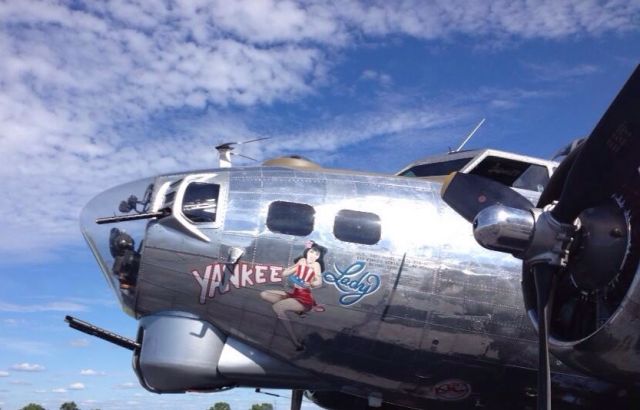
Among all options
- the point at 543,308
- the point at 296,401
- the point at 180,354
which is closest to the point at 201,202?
the point at 180,354

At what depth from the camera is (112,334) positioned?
9.84 meters

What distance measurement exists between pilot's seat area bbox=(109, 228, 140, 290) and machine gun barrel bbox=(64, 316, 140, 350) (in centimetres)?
74

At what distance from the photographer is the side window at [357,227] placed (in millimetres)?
9328

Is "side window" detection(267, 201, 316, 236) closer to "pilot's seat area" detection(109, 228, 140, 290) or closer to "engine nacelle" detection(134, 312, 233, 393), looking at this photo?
"engine nacelle" detection(134, 312, 233, 393)

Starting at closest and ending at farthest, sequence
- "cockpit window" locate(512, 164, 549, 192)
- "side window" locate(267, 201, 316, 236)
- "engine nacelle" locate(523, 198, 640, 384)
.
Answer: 1. "engine nacelle" locate(523, 198, 640, 384)
2. "side window" locate(267, 201, 316, 236)
3. "cockpit window" locate(512, 164, 549, 192)

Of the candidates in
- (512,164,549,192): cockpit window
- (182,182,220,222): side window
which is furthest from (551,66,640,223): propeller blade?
(182,182,220,222): side window

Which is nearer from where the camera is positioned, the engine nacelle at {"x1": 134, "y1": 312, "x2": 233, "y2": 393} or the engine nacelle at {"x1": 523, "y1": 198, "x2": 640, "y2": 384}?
the engine nacelle at {"x1": 523, "y1": 198, "x2": 640, "y2": 384}

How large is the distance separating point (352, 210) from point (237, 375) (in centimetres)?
271

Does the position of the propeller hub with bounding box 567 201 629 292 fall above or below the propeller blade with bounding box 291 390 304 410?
above

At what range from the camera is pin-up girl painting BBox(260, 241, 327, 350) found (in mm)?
9055

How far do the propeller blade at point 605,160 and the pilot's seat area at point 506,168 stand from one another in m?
3.67

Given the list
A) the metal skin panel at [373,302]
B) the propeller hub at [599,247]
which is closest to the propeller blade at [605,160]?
the propeller hub at [599,247]

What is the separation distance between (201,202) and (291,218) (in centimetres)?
126

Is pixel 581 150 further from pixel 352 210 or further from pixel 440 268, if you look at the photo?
pixel 352 210
